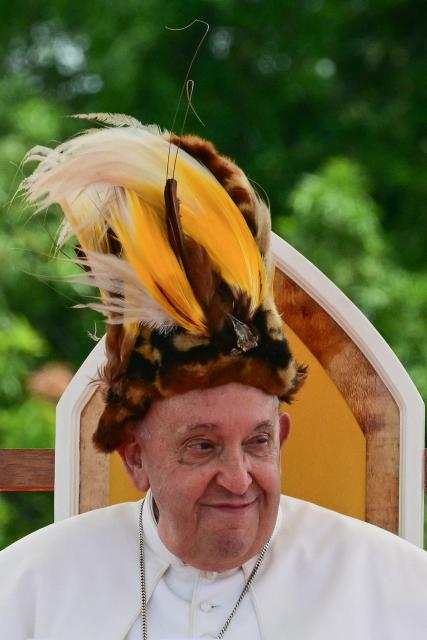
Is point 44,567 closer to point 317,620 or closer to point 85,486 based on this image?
point 85,486

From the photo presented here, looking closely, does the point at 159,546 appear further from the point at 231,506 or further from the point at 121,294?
the point at 121,294

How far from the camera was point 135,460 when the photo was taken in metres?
2.10

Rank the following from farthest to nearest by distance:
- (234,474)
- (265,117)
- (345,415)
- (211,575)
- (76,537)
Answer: (265,117) → (345,415) → (76,537) → (211,575) → (234,474)

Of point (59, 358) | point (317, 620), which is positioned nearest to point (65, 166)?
point (317, 620)

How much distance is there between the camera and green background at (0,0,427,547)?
5.47m

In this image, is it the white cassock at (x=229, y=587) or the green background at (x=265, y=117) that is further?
the green background at (x=265, y=117)

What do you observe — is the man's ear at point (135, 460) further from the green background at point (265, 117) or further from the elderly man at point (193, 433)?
the green background at point (265, 117)

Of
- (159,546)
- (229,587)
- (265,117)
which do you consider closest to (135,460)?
(159,546)

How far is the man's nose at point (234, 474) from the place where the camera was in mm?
1922

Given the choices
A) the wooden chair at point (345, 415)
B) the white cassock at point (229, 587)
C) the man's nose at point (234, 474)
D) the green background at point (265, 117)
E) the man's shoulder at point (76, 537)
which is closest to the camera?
the man's nose at point (234, 474)

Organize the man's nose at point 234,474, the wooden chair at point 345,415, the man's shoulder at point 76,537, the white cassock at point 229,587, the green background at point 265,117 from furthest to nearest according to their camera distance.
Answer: the green background at point 265,117 → the wooden chair at point 345,415 → the man's shoulder at point 76,537 → the white cassock at point 229,587 → the man's nose at point 234,474

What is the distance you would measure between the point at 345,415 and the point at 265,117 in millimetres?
4225

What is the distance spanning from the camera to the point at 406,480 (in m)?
2.40

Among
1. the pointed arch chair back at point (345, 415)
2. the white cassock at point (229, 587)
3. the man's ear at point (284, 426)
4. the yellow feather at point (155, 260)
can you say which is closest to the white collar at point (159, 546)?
the white cassock at point (229, 587)
